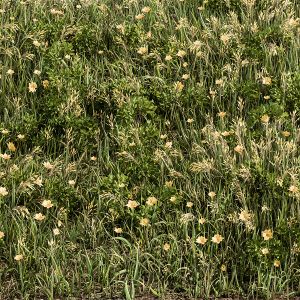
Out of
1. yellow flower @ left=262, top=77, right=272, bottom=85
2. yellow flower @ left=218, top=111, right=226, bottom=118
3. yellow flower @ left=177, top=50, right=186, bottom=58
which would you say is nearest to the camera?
yellow flower @ left=218, top=111, right=226, bottom=118

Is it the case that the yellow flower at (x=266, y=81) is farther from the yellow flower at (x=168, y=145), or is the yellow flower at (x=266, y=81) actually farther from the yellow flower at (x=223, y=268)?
the yellow flower at (x=223, y=268)

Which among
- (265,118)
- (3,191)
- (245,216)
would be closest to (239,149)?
(265,118)

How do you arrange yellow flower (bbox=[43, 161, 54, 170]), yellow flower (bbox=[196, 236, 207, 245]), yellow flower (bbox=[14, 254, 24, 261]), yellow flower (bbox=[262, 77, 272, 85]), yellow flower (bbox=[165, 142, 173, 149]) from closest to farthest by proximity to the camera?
yellow flower (bbox=[14, 254, 24, 261]) < yellow flower (bbox=[196, 236, 207, 245]) < yellow flower (bbox=[43, 161, 54, 170]) < yellow flower (bbox=[165, 142, 173, 149]) < yellow flower (bbox=[262, 77, 272, 85])

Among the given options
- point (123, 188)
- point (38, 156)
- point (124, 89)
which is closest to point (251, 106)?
point (124, 89)

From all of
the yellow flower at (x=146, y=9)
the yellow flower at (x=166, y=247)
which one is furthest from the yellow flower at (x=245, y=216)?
the yellow flower at (x=146, y=9)

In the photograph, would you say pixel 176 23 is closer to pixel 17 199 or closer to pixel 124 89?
pixel 124 89

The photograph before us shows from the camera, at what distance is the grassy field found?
13.1 ft

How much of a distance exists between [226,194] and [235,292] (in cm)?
66

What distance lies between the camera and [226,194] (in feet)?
14.2

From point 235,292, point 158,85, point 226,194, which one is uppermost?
point 158,85

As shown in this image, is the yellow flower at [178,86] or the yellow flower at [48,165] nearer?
the yellow flower at [48,165]

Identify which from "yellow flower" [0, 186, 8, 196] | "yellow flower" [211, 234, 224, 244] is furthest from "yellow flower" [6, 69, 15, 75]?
"yellow flower" [211, 234, 224, 244]

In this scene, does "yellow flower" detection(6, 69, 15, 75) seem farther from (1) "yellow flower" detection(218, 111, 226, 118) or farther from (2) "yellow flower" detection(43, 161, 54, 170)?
(1) "yellow flower" detection(218, 111, 226, 118)

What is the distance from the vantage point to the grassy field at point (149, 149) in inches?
158
